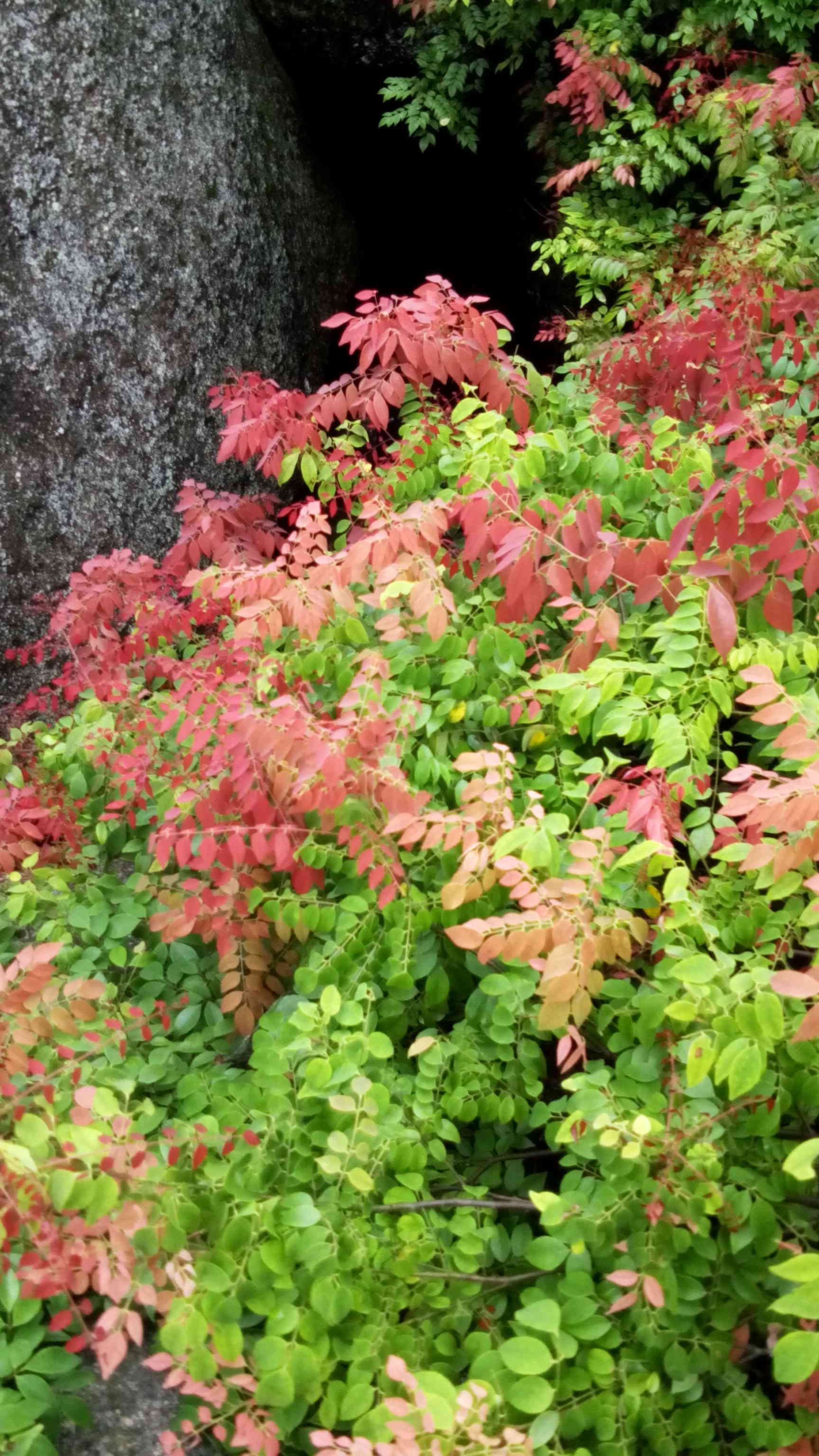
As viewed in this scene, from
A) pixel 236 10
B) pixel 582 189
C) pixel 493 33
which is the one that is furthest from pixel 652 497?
pixel 236 10

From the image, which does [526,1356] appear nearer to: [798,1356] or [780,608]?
[798,1356]

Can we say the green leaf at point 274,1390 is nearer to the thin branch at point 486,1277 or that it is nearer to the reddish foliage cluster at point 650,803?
the thin branch at point 486,1277

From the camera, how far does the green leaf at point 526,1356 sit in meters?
1.49

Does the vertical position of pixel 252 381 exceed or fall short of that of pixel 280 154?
it falls short

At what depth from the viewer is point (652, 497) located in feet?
8.07

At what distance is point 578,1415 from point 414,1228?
1.19ft

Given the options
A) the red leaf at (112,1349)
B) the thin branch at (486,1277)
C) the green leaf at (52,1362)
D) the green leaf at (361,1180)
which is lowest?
the thin branch at (486,1277)

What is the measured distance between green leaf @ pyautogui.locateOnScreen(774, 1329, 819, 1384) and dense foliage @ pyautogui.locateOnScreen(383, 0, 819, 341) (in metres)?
3.34

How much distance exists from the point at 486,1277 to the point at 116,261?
12.7 ft

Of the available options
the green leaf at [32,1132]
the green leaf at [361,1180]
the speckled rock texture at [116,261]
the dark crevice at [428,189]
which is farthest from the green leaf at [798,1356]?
the dark crevice at [428,189]

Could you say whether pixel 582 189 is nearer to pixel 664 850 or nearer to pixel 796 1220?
pixel 664 850

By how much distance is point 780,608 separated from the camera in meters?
1.97

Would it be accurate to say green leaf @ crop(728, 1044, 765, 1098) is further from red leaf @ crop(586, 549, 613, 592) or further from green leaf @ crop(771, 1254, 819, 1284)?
red leaf @ crop(586, 549, 613, 592)

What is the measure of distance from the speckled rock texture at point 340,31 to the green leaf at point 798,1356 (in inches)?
206
